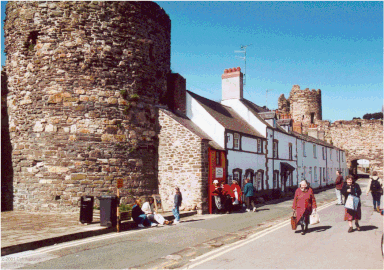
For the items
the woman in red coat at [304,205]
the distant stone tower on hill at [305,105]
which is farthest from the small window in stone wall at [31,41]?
the distant stone tower on hill at [305,105]

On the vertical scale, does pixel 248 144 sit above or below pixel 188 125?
below

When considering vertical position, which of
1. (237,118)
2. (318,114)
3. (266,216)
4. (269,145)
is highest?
(318,114)

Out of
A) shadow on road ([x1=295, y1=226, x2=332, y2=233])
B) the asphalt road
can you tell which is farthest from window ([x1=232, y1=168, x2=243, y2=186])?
the asphalt road

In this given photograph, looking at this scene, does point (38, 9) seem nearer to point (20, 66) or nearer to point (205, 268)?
point (20, 66)

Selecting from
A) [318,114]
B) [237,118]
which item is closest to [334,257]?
[237,118]

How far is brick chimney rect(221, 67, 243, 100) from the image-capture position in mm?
29891

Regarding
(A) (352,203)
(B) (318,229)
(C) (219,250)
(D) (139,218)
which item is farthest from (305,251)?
(D) (139,218)

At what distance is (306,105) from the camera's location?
189ft

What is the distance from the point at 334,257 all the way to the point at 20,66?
1676 cm

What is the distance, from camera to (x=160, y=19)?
20.0 m

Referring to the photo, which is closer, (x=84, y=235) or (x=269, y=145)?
(x=84, y=235)

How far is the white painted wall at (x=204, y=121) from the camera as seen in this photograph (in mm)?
22156

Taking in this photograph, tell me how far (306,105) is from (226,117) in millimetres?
35836

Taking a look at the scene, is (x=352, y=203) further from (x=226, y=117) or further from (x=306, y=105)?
(x=306, y=105)
